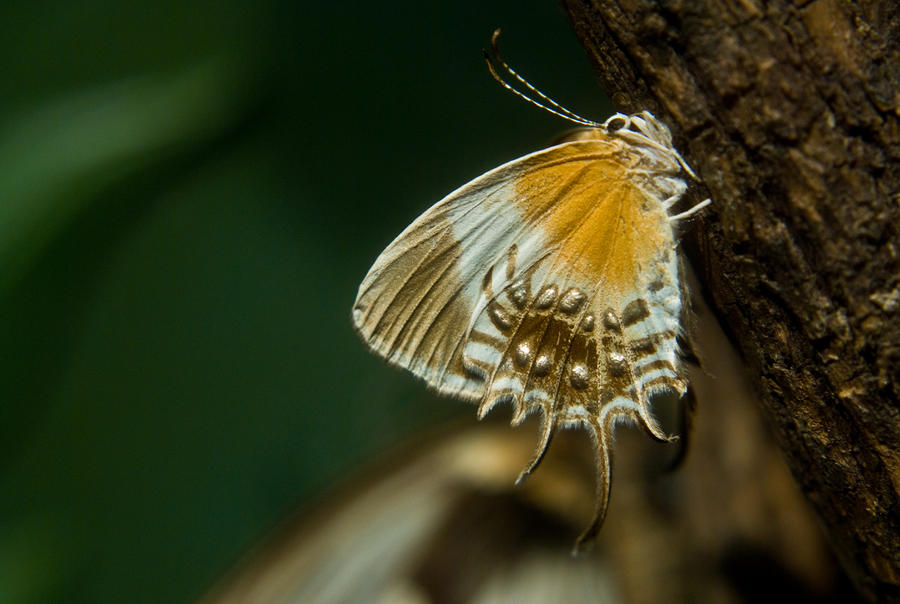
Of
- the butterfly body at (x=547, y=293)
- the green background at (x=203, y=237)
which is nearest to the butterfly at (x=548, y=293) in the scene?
the butterfly body at (x=547, y=293)

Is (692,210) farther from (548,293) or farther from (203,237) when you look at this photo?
(203,237)

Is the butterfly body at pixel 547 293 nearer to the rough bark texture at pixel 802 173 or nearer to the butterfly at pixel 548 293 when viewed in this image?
the butterfly at pixel 548 293

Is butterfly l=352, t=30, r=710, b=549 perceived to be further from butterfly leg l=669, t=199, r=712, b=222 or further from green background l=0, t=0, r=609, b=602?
green background l=0, t=0, r=609, b=602

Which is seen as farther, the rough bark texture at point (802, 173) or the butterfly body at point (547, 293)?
the butterfly body at point (547, 293)

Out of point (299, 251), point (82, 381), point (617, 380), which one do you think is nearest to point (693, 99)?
point (617, 380)

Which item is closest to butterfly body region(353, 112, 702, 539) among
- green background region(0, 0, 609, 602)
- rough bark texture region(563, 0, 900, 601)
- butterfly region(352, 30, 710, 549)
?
butterfly region(352, 30, 710, 549)

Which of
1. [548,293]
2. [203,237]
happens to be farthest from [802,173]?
[203,237]

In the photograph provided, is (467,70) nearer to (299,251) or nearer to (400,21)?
(400,21)
